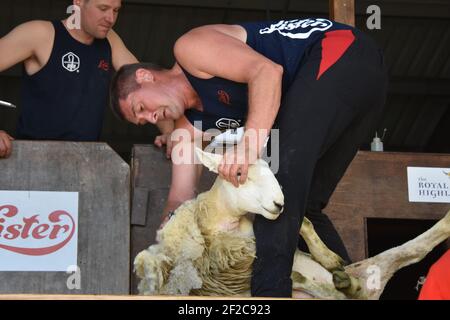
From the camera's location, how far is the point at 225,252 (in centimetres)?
376

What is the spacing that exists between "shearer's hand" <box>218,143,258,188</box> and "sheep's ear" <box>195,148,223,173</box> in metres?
0.07

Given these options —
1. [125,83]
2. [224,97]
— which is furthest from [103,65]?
[224,97]

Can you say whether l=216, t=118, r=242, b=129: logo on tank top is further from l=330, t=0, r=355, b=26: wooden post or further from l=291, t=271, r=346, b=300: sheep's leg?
l=330, t=0, r=355, b=26: wooden post

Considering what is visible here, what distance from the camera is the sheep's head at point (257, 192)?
11.7 ft

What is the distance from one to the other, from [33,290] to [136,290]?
1.38 feet

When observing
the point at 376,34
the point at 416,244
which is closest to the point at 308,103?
the point at 416,244

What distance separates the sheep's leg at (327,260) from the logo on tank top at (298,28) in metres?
0.78

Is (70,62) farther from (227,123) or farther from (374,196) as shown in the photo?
(374,196)

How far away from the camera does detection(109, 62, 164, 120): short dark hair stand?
395 centimetres

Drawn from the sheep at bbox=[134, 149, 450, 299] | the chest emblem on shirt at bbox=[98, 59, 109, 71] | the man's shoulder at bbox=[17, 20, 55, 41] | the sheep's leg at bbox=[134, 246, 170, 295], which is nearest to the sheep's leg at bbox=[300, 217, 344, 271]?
the sheep at bbox=[134, 149, 450, 299]

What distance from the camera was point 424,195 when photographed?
442 centimetres

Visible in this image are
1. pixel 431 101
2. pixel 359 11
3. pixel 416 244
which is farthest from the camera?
pixel 431 101

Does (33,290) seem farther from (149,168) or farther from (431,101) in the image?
(431,101)

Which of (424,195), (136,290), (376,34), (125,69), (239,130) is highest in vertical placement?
(376,34)
